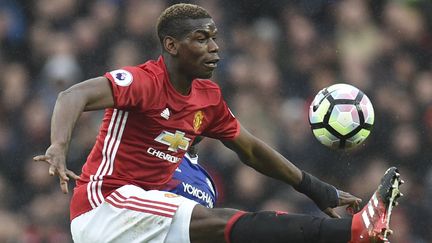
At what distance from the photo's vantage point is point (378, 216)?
16.0 feet

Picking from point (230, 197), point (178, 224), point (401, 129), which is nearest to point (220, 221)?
point (178, 224)

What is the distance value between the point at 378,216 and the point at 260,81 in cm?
471

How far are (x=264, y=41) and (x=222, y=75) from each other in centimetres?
60

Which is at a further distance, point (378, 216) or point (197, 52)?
point (197, 52)

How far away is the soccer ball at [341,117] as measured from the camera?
6301 millimetres

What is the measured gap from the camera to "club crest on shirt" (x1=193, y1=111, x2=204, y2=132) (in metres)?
5.83

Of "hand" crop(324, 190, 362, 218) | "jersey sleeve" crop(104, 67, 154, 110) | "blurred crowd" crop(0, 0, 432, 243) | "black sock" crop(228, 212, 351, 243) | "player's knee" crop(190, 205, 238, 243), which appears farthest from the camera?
"blurred crowd" crop(0, 0, 432, 243)

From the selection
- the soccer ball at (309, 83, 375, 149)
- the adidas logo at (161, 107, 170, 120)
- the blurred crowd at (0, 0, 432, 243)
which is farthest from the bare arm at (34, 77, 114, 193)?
the blurred crowd at (0, 0, 432, 243)

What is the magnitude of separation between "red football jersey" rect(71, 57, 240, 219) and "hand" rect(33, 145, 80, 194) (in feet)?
2.03

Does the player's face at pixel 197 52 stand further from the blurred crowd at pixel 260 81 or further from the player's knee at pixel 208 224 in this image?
the blurred crowd at pixel 260 81

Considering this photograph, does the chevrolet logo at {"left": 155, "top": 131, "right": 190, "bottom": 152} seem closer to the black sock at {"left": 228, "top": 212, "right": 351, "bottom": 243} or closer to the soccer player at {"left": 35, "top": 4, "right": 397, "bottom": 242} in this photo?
the soccer player at {"left": 35, "top": 4, "right": 397, "bottom": 242}

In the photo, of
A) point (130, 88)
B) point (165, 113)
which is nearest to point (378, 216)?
point (165, 113)

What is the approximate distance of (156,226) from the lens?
5.31 m

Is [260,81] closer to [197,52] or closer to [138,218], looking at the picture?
[197,52]
